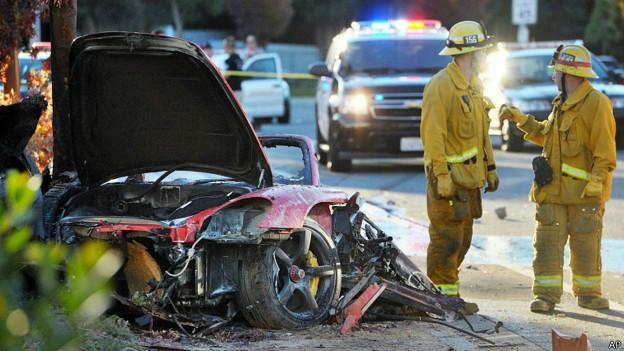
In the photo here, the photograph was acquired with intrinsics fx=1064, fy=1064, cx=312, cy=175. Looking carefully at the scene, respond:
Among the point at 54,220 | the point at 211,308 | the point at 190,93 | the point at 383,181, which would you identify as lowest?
the point at 383,181

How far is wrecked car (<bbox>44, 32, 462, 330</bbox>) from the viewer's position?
541cm

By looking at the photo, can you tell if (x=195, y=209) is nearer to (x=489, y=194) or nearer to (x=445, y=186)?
(x=445, y=186)

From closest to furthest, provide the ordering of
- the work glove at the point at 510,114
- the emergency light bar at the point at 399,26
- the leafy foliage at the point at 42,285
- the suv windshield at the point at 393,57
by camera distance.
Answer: the leafy foliage at the point at 42,285 → the work glove at the point at 510,114 → the suv windshield at the point at 393,57 → the emergency light bar at the point at 399,26

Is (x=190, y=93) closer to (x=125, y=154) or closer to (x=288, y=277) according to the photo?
(x=125, y=154)

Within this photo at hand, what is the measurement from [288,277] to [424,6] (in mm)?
39293

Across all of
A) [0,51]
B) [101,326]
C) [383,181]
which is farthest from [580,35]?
[101,326]

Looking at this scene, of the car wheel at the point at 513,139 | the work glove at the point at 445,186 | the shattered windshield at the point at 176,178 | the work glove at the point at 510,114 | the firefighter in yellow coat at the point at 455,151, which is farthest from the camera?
the car wheel at the point at 513,139

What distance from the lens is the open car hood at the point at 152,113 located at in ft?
18.5

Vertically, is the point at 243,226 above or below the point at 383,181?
above

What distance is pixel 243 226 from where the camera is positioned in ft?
17.7

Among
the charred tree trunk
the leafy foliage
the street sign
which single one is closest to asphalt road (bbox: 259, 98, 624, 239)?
the charred tree trunk

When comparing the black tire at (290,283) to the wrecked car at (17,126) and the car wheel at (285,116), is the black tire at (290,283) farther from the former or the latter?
the car wheel at (285,116)

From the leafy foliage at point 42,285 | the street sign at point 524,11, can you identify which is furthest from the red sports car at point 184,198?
the street sign at point 524,11

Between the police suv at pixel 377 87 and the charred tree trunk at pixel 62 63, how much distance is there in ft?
27.6
